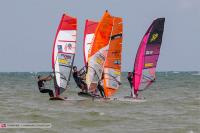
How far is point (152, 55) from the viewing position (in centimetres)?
2791

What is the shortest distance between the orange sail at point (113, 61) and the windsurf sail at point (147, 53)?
85cm

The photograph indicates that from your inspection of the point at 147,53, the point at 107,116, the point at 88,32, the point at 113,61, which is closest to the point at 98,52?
the point at 113,61

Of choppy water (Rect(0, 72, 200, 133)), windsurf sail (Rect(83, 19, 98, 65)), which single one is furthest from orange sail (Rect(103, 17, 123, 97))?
windsurf sail (Rect(83, 19, 98, 65))

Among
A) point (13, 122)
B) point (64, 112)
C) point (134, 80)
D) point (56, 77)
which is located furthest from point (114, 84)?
point (13, 122)

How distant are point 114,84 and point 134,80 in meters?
0.95

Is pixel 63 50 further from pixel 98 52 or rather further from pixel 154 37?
pixel 154 37

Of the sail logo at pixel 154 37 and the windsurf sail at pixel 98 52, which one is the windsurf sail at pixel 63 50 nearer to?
the windsurf sail at pixel 98 52

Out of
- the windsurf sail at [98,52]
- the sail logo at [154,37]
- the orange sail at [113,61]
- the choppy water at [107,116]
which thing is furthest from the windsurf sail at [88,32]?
the choppy water at [107,116]

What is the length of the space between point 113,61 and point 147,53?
1.63 m

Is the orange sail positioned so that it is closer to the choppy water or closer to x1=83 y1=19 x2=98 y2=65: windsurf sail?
the choppy water

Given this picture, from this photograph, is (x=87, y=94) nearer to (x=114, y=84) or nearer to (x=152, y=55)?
(x=114, y=84)

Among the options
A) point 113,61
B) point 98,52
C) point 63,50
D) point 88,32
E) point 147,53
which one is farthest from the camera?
point 88,32

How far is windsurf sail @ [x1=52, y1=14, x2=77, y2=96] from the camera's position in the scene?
86.7ft

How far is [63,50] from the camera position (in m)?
26.5
